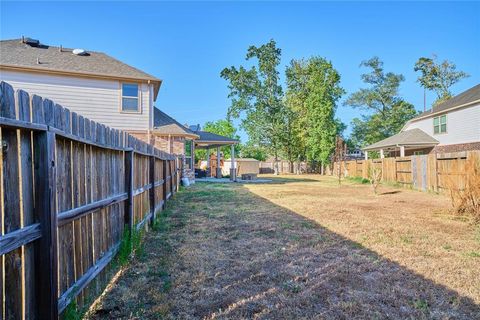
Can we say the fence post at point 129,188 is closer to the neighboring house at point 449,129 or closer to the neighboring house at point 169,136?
the neighboring house at point 169,136

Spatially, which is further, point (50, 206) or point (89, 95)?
point (89, 95)

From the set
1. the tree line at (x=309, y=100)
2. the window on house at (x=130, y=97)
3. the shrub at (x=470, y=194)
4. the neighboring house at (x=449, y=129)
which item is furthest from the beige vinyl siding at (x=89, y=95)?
the tree line at (x=309, y=100)

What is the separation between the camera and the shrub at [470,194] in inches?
261

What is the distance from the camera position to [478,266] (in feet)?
12.3

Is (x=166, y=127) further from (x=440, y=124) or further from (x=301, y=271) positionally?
(x=440, y=124)

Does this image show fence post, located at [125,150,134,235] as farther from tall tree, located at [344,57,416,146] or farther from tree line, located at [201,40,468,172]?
tall tree, located at [344,57,416,146]

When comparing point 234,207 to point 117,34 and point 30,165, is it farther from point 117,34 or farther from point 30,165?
point 117,34

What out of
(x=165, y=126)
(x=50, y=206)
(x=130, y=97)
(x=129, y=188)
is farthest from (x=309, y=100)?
(x=50, y=206)

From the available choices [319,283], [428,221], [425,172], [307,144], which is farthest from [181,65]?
[319,283]

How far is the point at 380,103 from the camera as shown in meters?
36.4

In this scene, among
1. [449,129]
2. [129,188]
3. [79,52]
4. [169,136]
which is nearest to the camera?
[129,188]

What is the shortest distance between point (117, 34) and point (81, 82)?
13.8ft

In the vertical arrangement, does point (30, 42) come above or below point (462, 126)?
above

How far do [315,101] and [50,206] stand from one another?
106 ft
